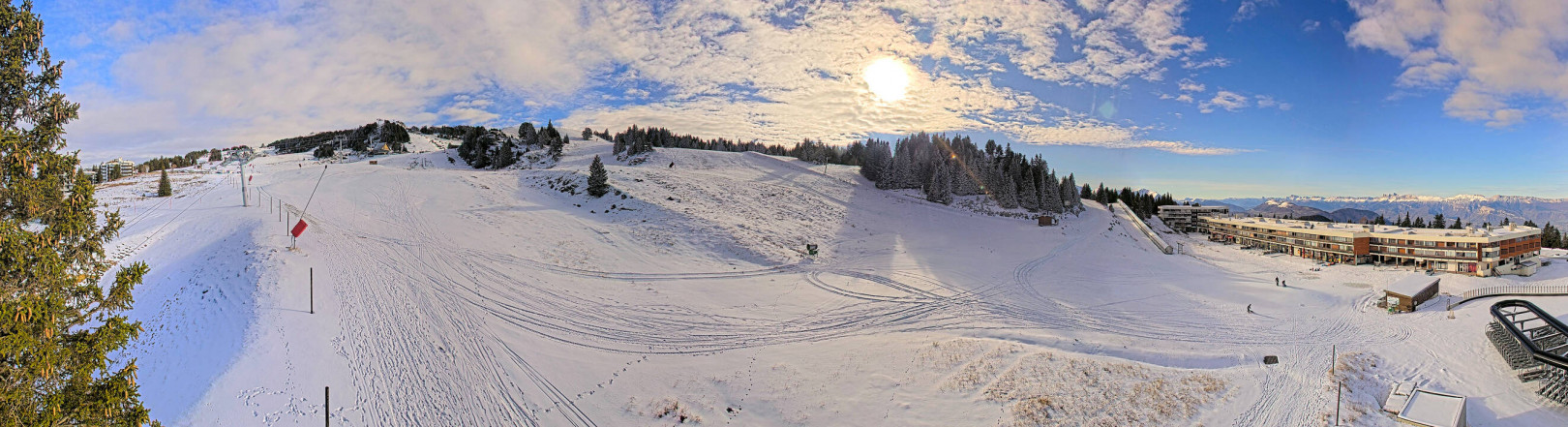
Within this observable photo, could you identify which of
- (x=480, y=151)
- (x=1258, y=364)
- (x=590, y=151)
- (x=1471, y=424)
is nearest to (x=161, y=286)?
(x=1258, y=364)

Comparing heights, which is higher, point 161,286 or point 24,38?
point 24,38

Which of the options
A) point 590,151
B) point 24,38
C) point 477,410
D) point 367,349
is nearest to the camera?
point 24,38

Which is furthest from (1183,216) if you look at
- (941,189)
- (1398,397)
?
(1398,397)

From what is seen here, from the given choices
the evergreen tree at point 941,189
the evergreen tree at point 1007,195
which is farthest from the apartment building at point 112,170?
the evergreen tree at point 1007,195

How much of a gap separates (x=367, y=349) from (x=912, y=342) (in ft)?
53.8

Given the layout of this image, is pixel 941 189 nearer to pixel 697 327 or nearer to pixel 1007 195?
pixel 1007 195

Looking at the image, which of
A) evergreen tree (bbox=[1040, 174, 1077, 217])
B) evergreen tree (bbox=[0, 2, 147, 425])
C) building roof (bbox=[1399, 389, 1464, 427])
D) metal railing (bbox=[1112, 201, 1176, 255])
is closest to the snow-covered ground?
building roof (bbox=[1399, 389, 1464, 427])

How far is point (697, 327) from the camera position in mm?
19062

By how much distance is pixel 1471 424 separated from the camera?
1600cm

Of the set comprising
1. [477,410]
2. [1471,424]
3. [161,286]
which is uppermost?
[161,286]

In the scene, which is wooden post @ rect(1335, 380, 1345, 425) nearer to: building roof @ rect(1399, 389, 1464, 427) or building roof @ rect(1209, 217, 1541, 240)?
building roof @ rect(1399, 389, 1464, 427)

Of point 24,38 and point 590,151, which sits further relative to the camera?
point 590,151

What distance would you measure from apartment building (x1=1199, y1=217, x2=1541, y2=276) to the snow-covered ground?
12.3 metres

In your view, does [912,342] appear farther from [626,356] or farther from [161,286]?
[161,286]
